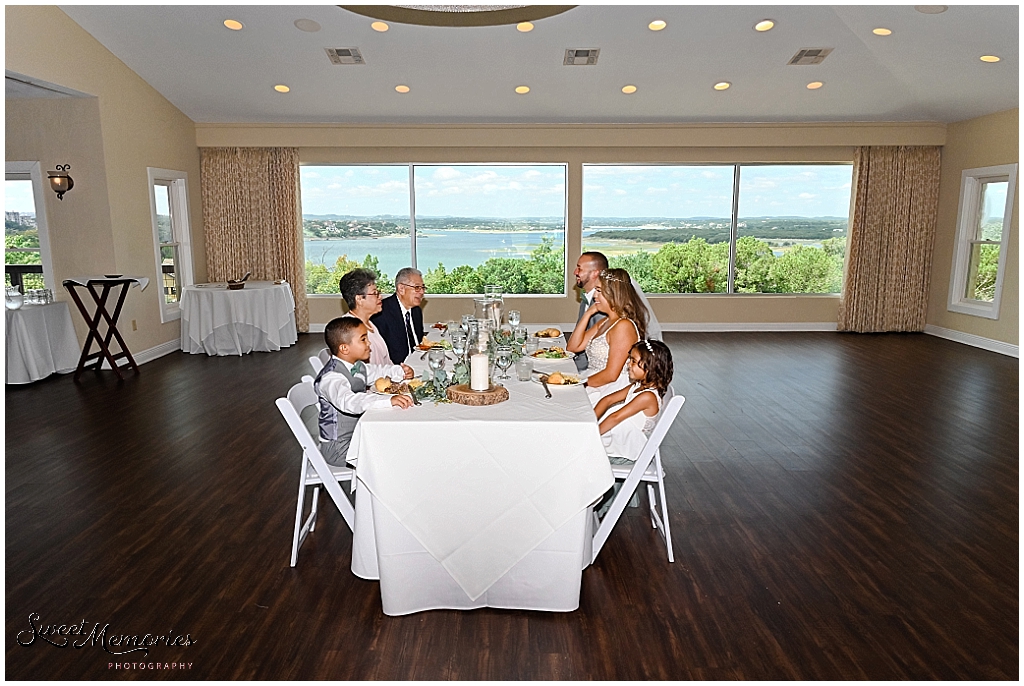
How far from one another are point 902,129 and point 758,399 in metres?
5.41

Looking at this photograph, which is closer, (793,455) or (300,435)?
(300,435)

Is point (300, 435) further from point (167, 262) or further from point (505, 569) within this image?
point (167, 262)

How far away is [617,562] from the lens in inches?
124

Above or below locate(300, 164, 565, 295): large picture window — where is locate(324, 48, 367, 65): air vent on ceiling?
above

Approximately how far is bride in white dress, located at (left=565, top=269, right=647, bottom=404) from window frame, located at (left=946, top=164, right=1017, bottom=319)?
22.6 ft

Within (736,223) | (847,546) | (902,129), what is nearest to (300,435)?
(847,546)

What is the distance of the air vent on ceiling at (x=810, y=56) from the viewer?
22.3ft

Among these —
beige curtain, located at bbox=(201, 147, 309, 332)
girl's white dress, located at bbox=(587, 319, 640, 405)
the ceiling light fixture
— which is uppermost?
the ceiling light fixture

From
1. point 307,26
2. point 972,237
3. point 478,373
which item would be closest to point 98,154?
point 307,26

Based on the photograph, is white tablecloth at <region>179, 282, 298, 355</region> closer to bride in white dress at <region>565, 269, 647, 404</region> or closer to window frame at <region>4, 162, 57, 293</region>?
window frame at <region>4, 162, 57, 293</region>

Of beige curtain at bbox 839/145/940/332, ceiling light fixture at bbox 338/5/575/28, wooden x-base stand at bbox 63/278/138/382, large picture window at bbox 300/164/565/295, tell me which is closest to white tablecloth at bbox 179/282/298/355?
wooden x-base stand at bbox 63/278/138/382

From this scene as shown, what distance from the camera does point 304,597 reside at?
9.30 feet

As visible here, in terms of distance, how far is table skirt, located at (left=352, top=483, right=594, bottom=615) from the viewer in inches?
104

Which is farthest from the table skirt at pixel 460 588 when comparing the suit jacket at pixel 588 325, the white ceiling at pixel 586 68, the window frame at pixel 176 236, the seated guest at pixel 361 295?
the window frame at pixel 176 236
